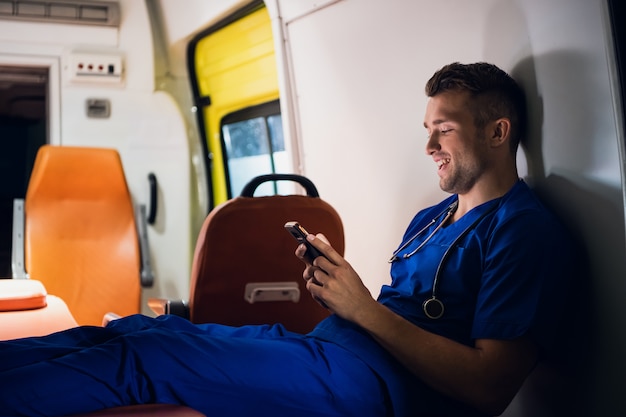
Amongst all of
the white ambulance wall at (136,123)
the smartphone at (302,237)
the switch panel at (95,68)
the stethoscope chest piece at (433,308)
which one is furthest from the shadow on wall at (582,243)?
the switch panel at (95,68)

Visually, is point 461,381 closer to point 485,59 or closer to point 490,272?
point 490,272

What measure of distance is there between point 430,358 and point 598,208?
1.94 ft

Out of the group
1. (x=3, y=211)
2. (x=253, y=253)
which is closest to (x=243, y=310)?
(x=253, y=253)

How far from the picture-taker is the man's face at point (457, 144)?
210cm

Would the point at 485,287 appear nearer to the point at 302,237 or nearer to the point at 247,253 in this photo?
the point at 302,237

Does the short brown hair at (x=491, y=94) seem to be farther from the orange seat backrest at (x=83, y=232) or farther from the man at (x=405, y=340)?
the orange seat backrest at (x=83, y=232)

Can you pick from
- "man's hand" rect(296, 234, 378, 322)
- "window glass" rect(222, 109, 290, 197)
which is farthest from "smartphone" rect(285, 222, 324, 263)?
"window glass" rect(222, 109, 290, 197)

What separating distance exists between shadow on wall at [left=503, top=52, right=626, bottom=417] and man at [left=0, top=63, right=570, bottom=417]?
9cm

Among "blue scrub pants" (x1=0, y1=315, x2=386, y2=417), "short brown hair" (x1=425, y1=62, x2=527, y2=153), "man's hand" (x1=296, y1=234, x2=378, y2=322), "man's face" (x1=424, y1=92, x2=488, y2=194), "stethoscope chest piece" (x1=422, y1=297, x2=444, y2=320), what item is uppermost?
"short brown hair" (x1=425, y1=62, x2=527, y2=153)

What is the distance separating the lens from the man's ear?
2.10 metres

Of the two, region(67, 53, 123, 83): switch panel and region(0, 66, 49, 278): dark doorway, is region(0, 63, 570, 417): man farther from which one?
region(0, 66, 49, 278): dark doorway

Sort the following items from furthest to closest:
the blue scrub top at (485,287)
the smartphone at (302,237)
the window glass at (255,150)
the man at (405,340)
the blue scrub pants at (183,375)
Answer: the window glass at (255,150), the smartphone at (302,237), the blue scrub top at (485,287), the man at (405,340), the blue scrub pants at (183,375)

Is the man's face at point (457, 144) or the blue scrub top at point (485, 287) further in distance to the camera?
the man's face at point (457, 144)

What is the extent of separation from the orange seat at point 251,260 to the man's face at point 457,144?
0.60 metres
